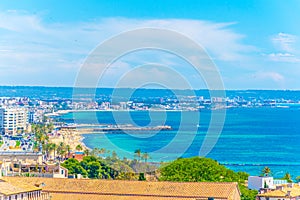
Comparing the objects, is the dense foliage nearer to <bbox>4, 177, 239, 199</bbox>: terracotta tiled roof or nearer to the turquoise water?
<bbox>4, 177, 239, 199</bbox>: terracotta tiled roof

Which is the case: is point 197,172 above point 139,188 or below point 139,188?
above


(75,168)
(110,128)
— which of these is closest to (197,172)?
(75,168)

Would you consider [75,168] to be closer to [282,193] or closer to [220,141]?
[282,193]

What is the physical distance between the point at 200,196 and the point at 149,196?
2.11 m

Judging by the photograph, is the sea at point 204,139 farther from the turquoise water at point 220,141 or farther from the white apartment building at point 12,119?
the white apartment building at point 12,119

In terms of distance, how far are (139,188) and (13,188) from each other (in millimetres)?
6473

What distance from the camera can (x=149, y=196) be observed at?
33.2m

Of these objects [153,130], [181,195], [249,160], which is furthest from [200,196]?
[153,130]

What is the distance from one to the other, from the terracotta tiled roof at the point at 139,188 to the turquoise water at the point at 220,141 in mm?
45645

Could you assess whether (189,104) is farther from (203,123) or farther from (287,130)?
(287,130)

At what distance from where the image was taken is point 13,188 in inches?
1149

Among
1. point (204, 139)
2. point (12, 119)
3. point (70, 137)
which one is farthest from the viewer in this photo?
point (12, 119)

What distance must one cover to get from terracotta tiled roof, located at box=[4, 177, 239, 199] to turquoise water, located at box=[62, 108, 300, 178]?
1797 inches

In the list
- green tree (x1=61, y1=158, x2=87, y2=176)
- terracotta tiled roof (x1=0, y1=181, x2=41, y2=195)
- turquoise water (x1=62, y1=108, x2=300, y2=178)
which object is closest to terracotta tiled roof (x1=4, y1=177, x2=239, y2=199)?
terracotta tiled roof (x1=0, y1=181, x2=41, y2=195)
